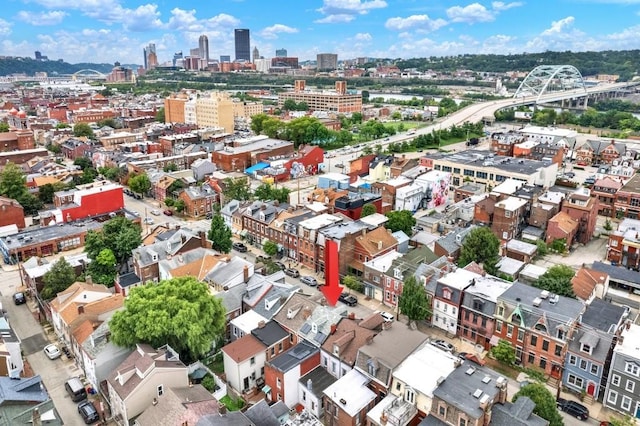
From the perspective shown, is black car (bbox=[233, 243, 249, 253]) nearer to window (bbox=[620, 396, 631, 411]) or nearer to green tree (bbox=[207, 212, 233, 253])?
green tree (bbox=[207, 212, 233, 253])

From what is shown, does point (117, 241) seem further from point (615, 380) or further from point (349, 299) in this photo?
point (615, 380)

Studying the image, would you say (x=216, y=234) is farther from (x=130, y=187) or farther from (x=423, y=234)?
(x=130, y=187)

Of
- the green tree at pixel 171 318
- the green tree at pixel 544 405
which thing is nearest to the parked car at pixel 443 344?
the green tree at pixel 544 405

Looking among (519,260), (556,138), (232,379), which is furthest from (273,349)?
(556,138)

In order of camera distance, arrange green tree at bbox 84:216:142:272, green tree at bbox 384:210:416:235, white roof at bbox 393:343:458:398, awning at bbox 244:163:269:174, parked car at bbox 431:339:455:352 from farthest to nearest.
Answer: awning at bbox 244:163:269:174, green tree at bbox 384:210:416:235, green tree at bbox 84:216:142:272, parked car at bbox 431:339:455:352, white roof at bbox 393:343:458:398

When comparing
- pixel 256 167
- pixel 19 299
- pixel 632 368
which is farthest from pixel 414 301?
pixel 256 167

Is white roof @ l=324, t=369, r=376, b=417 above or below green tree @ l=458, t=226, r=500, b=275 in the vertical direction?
below

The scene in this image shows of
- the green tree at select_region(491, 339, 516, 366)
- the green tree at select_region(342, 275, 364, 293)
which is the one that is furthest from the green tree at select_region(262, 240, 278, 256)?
the green tree at select_region(491, 339, 516, 366)
